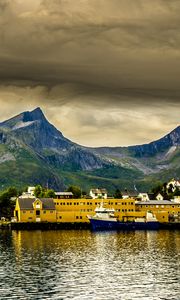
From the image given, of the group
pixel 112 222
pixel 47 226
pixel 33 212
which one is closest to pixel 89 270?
pixel 112 222

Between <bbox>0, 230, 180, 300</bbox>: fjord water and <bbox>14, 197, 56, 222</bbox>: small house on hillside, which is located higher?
<bbox>14, 197, 56, 222</bbox>: small house on hillside

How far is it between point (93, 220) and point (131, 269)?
3831 inches

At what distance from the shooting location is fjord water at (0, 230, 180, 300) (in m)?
73.5

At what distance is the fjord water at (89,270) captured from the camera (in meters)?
73.5

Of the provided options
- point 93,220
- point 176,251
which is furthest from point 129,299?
point 93,220

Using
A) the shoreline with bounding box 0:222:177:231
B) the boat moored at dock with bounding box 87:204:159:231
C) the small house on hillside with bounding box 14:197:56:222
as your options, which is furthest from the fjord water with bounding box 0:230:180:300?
the small house on hillside with bounding box 14:197:56:222

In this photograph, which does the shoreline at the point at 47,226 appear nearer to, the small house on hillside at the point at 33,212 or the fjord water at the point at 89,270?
the small house on hillside at the point at 33,212

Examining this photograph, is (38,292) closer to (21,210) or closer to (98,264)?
(98,264)

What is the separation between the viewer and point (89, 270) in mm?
90750

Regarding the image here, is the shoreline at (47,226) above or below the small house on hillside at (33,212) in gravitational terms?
below

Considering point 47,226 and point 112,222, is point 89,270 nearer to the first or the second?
point 112,222

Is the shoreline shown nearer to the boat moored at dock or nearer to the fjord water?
the boat moored at dock

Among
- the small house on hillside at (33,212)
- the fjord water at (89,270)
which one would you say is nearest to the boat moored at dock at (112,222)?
the small house on hillside at (33,212)

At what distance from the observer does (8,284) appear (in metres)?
78.8
